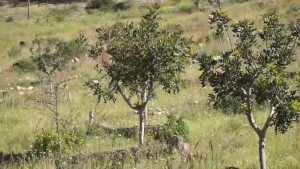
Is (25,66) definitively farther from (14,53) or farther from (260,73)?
(260,73)

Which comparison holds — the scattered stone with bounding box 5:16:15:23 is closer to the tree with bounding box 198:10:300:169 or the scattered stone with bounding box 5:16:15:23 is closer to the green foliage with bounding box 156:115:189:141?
the green foliage with bounding box 156:115:189:141

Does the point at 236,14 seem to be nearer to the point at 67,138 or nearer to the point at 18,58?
the point at 18,58

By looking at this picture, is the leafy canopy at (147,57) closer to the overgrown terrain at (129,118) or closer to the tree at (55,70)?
the tree at (55,70)

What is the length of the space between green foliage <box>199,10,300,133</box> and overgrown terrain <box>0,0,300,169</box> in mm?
1389

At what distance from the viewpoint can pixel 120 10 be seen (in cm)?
4156

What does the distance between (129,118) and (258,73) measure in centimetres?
714

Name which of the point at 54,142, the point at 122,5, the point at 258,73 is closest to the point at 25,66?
the point at 54,142

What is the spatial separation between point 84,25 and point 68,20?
4.02 metres

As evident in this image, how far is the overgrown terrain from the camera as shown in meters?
7.67

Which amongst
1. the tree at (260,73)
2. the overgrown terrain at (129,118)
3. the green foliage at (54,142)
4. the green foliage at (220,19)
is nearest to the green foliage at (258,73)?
the tree at (260,73)

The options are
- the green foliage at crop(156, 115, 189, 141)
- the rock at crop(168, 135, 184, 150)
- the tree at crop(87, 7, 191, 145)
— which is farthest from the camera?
the green foliage at crop(156, 115, 189, 141)

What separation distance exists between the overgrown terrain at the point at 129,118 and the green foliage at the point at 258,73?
4.56 feet

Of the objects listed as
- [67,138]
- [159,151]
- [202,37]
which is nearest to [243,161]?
[159,151]

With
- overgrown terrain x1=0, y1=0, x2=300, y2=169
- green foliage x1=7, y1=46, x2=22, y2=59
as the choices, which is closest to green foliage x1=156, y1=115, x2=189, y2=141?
overgrown terrain x1=0, y1=0, x2=300, y2=169
